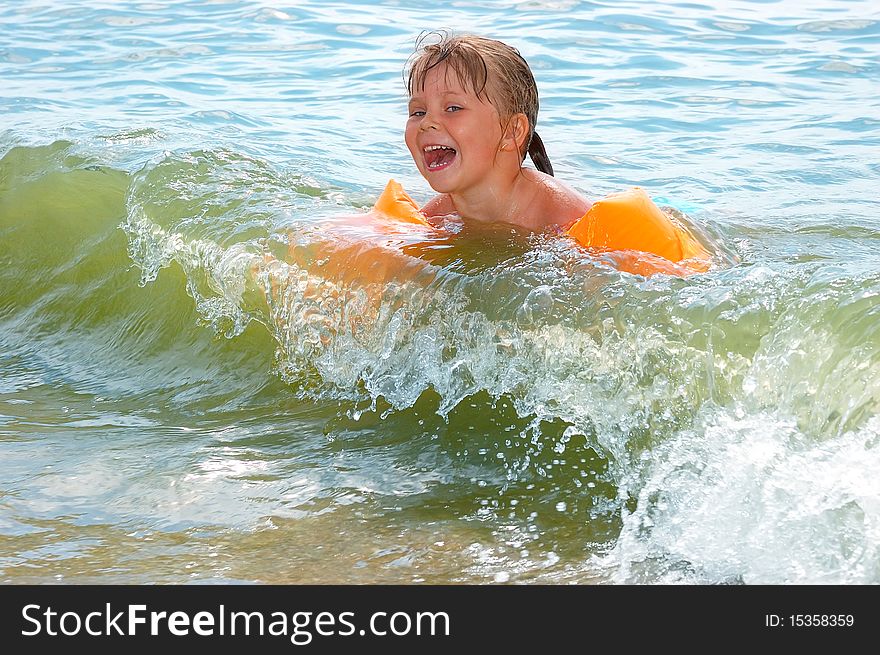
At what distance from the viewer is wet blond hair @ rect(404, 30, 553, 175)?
383cm

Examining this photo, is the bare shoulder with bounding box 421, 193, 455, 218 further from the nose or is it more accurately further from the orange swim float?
the orange swim float

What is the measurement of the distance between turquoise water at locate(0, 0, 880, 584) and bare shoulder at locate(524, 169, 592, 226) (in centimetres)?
19

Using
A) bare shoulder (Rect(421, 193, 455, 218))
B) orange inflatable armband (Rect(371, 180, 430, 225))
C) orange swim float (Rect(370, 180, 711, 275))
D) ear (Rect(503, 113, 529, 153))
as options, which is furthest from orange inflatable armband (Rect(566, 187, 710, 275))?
orange inflatable armband (Rect(371, 180, 430, 225))

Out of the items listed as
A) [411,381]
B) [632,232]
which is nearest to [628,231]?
[632,232]

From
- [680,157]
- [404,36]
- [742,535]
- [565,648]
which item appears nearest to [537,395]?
[742,535]

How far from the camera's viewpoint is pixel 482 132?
3.88 metres

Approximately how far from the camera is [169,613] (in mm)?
2477

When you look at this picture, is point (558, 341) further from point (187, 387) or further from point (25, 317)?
point (25, 317)

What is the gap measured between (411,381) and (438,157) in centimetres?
80

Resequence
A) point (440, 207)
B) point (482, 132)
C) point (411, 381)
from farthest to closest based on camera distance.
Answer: point (440, 207)
point (482, 132)
point (411, 381)

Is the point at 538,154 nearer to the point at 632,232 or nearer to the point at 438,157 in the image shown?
the point at 438,157

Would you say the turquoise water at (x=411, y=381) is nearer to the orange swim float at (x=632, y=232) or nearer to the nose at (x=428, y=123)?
the orange swim float at (x=632, y=232)

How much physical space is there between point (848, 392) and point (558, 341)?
834 mm

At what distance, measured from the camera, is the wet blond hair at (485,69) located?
383 cm
